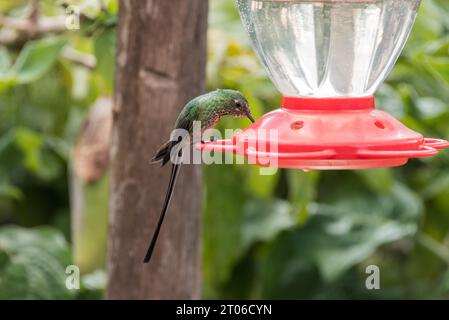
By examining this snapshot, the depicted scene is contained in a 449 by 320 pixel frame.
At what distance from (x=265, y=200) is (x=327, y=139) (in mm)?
2240

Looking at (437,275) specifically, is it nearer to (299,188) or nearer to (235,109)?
(299,188)

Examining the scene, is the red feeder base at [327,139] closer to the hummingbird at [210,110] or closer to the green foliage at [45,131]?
the hummingbird at [210,110]

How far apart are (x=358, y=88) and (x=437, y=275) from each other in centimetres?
192

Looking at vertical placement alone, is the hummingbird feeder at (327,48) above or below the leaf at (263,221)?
above

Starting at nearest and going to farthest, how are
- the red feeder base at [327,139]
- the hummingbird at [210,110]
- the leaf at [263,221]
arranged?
the red feeder base at [327,139]
the hummingbird at [210,110]
the leaf at [263,221]

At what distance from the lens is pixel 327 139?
1.51m

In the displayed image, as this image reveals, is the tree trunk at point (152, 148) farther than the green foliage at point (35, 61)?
No

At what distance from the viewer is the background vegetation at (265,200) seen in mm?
3029

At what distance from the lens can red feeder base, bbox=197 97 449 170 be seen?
1472 millimetres

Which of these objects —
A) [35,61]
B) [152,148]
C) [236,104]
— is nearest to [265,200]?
[35,61]

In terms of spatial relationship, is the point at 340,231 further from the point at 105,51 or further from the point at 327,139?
the point at 327,139

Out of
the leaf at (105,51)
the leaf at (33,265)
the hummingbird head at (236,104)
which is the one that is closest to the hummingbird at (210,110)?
the hummingbird head at (236,104)

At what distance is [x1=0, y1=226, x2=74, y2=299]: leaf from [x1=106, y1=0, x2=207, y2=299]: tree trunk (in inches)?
30.1

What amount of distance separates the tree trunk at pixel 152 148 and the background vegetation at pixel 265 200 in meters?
0.50
